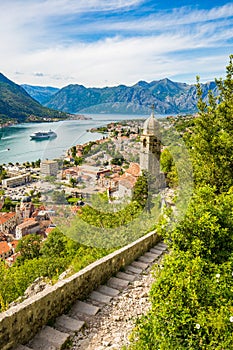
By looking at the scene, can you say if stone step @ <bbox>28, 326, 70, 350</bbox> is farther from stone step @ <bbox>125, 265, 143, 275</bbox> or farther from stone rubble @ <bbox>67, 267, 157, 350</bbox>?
stone step @ <bbox>125, 265, 143, 275</bbox>

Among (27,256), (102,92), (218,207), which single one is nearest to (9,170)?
(27,256)

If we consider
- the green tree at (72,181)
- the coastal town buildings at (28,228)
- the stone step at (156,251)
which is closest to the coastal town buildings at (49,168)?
the green tree at (72,181)

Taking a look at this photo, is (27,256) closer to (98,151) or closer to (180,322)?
(98,151)

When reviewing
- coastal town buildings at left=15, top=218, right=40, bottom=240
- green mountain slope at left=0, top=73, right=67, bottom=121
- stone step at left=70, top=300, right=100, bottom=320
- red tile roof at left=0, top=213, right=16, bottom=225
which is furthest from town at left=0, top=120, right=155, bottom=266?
green mountain slope at left=0, top=73, right=67, bottom=121

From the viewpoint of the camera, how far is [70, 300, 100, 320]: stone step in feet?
8.43

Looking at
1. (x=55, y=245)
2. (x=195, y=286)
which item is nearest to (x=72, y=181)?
(x=195, y=286)

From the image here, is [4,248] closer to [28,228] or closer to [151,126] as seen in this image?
[28,228]

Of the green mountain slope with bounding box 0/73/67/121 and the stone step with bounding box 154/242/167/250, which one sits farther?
the green mountain slope with bounding box 0/73/67/121

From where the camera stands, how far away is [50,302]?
7.82 feet

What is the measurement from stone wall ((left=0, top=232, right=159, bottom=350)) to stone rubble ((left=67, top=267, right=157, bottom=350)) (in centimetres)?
28

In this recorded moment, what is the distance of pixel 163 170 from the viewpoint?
4812 millimetres

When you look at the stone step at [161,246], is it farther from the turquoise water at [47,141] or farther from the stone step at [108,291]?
the turquoise water at [47,141]

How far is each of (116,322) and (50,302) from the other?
56cm

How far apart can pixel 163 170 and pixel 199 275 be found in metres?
2.90
